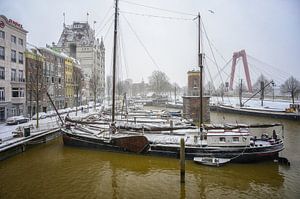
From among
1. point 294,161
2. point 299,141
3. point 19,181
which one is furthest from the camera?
point 299,141

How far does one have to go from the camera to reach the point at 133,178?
19.4 meters

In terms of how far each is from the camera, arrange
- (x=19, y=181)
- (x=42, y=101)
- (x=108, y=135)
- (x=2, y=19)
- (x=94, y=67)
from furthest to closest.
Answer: (x=94, y=67) → (x=42, y=101) → (x=2, y=19) → (x=108, y=135) → (x=19, y=181)

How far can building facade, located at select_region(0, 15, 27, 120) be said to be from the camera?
1460 inches

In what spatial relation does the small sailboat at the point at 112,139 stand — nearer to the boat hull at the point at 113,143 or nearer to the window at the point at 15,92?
the boat hull at the point at 113,143

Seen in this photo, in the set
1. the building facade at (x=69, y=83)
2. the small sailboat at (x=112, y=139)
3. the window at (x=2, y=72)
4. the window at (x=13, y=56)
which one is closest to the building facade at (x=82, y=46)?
the building facade at (x=69, y=83)

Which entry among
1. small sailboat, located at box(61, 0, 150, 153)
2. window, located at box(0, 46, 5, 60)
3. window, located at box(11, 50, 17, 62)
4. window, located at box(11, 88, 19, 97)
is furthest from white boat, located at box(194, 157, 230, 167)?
window, located at box(11, 50, 17, 62)

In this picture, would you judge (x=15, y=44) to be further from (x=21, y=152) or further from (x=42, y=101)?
(x=21, y=152)

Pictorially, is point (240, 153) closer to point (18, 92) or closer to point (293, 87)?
point (18, 92)

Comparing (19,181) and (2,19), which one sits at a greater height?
(2,19)

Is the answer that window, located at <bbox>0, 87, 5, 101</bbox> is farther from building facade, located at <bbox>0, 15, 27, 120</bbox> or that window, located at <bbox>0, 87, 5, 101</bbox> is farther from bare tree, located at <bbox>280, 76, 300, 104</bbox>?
bare tree, located at <bbox>280, 76, 300, 104</bbox>

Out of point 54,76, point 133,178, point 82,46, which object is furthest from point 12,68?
point 82,46

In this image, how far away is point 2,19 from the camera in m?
36.6

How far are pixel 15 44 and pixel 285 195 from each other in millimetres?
44484

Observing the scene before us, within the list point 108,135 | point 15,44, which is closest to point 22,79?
point 15,44
